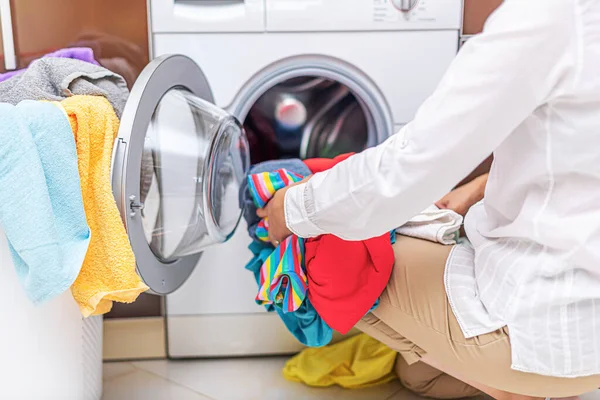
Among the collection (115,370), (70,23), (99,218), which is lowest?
(115,370)

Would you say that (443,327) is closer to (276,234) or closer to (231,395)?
(276,234)

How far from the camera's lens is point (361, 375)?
5.38ft

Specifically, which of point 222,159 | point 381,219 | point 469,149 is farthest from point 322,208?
point 222,159

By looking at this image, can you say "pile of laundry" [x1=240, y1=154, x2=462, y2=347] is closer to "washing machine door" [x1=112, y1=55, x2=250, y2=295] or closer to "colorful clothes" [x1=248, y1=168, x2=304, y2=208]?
"colorful clothes" [x1=248, y1=168, x2=304, y2=208]

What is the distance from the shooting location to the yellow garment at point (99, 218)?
1.04 meters

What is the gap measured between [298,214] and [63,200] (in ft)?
1.37

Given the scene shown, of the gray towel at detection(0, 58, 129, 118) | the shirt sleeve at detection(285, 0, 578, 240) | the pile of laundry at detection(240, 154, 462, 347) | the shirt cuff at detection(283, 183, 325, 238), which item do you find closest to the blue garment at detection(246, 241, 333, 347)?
the pile of laundry at detection(240, 154, 462, 347)

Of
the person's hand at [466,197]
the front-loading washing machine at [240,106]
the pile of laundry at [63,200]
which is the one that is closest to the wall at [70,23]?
the front-loading washing machine at [240,106]

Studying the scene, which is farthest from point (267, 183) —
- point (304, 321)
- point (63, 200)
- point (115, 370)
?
point (115, 370)

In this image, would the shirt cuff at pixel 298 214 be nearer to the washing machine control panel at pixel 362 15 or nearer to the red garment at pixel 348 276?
the red garment at pixel 348 276

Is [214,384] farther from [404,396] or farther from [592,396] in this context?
[592,396]

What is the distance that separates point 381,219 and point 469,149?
185 millimetres

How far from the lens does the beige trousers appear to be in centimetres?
100

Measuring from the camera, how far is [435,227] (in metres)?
1.25
